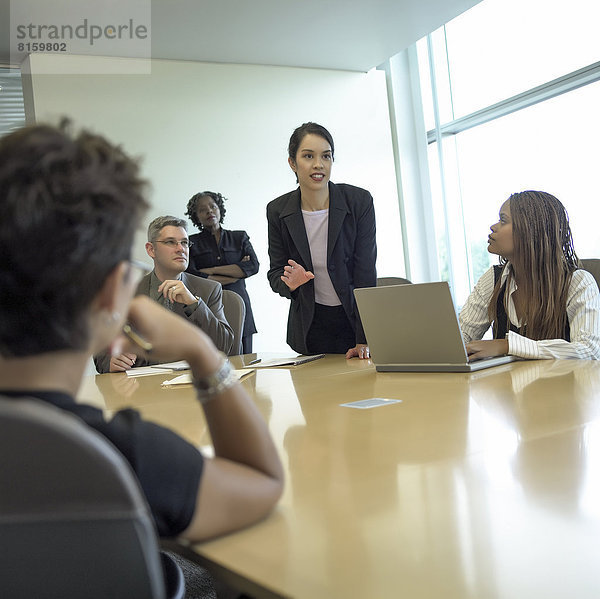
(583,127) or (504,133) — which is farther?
(504,133)

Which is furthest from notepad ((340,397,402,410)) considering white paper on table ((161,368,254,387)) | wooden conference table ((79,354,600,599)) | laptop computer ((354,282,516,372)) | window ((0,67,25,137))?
window ((0,67,25,137))

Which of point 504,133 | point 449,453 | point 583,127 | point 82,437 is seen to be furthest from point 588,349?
point 504,133

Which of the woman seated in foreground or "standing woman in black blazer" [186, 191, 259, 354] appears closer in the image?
the woman seated in foreground

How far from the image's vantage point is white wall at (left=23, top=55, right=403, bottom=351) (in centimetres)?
623

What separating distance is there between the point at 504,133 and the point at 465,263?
1.44 meters

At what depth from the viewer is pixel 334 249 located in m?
2.98

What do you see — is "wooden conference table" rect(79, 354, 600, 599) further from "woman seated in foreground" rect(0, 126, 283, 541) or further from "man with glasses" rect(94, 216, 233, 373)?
"man with glasses" rect(94, 216, 233, 373)

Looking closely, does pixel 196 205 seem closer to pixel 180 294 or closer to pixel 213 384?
pixel 180 294

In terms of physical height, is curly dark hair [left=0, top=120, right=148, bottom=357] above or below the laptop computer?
above

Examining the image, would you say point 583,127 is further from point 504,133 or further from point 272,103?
point 272,103

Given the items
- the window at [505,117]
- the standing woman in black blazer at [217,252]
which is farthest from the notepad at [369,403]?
the window at [505,117]

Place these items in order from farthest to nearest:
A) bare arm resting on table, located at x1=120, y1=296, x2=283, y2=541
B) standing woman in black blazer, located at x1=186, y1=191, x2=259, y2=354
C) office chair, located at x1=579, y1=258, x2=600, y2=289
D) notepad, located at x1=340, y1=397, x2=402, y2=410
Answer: standing woman in black blazer, located at x1=186, y1=191, x2=259, y2=354, office chair, located at x1=579, y1=258, x2=600, y2=289, notepad, located at x1=340, y1=397, x2=402, y2=410, bare arm resting on table, located at x1=120, y1=296, x2=283, y2=541

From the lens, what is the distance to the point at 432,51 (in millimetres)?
7293

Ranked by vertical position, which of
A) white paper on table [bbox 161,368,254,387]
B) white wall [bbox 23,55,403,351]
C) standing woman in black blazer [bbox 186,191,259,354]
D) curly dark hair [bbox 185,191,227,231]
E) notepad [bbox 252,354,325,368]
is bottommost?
white paper on table [bbox 161,368,254,387]
